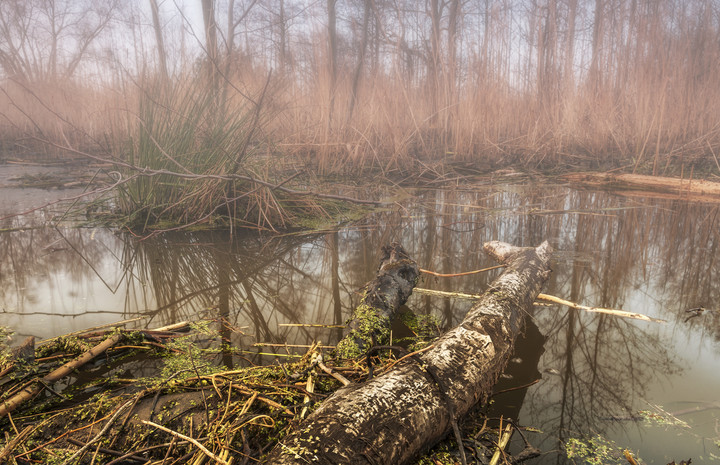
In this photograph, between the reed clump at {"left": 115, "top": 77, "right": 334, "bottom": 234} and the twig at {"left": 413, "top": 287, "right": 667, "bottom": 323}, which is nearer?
the twig at {"left": 413, "top": 287, "right": 667, "bottom": 323}

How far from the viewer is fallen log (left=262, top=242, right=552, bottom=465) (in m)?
Result: 0.79

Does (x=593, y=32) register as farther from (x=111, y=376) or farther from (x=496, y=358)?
(x=111, y=376)

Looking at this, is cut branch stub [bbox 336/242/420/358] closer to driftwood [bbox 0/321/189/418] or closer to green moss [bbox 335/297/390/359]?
green moss [bbox 335/297/390/359]

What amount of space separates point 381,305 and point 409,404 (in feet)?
2.16

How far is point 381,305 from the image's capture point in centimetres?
157

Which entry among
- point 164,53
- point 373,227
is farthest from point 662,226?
point 164,53

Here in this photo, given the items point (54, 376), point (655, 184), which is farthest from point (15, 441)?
point (655, 184)

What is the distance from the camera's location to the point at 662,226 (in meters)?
3.34

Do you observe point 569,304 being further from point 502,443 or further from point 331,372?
point 331,372

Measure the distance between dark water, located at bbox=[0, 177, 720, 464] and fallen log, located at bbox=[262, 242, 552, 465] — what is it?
7.1 inches

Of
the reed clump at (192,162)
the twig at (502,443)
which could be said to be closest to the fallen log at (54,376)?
the twig at (502,443)

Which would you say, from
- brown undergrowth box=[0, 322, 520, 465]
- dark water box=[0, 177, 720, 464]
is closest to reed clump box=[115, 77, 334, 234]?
dark water box=[0, 177, 720, 464]

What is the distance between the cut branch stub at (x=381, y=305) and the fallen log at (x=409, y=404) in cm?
28

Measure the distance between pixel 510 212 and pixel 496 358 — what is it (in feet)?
9.58
